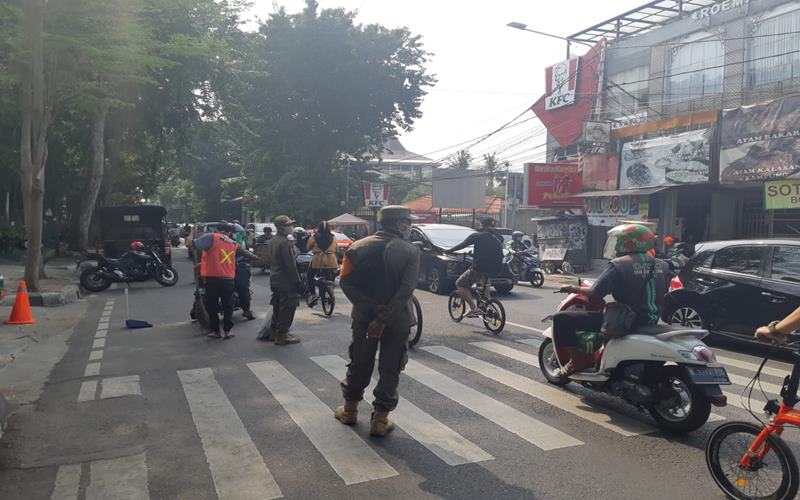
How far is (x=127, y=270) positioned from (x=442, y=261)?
334 inches

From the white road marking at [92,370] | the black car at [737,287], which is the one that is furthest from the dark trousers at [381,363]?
the black car at [737,287]

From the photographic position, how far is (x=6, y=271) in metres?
19.6

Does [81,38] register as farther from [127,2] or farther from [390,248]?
[390,248]

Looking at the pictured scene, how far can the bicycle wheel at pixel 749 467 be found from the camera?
11.6ft

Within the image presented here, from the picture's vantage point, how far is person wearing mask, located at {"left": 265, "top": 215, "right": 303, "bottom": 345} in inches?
345

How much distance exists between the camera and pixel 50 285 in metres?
15.7

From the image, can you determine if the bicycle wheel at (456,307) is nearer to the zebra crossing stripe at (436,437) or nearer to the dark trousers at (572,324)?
the dark trousers at (572,324)

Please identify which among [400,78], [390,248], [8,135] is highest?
[400,78]

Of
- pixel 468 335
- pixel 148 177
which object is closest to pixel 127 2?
pixel 468 335

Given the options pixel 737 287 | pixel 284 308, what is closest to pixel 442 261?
pixel 284 308

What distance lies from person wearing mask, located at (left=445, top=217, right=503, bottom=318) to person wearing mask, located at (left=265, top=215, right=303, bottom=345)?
2.67m

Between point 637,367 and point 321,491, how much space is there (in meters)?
2.86

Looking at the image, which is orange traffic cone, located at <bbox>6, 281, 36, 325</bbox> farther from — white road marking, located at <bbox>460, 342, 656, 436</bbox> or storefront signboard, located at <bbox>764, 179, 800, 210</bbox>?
storefront signboard, located at <bbox>764, 179, 800, 210</bbox>

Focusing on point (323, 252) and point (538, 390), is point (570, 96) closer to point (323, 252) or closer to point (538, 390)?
point (323, 252)
